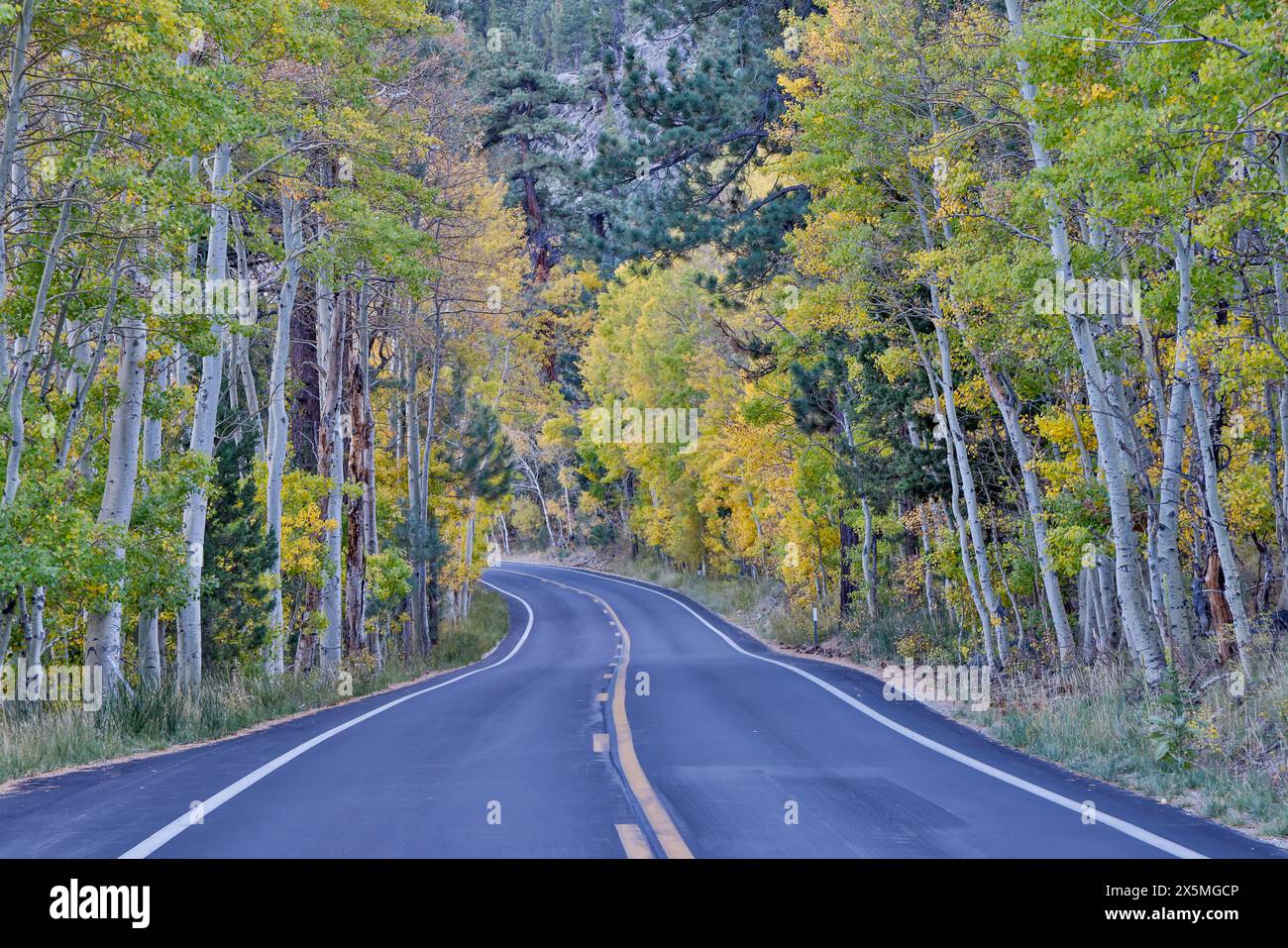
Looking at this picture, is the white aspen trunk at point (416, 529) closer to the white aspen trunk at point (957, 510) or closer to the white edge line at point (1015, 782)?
the white edge line at point (1015, 782)

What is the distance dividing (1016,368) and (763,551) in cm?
2828

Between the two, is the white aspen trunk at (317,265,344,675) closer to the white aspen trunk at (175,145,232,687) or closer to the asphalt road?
the white aspen trunk at (175,145,232,687)

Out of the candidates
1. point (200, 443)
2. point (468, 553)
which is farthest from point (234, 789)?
point (468, 553)

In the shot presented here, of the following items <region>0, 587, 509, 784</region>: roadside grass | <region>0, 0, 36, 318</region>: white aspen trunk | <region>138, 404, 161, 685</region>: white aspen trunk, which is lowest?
<region>0, 587, 509, 784</region>: roadside grass

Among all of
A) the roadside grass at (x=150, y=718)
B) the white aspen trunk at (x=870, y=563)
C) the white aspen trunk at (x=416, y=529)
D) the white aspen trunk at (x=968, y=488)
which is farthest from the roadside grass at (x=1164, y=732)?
the white aspen trunk at (x=416, y=529)

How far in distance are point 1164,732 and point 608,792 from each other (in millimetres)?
5238

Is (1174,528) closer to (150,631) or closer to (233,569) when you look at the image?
(150,631)

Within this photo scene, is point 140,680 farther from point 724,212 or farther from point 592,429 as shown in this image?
point 592,429

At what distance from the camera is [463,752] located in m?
12.3

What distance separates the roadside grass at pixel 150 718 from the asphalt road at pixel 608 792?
63cm

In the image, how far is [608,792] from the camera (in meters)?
9.35

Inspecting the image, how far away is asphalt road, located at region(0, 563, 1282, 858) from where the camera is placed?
24.1 feet

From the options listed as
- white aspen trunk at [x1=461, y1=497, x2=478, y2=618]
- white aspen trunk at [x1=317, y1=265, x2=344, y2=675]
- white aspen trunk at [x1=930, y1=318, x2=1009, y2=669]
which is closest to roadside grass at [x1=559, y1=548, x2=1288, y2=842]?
white aspen trunk at [x1=930, y1=318, x2=1009, y2=669]

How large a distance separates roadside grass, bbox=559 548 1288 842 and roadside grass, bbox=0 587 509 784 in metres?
10.1
